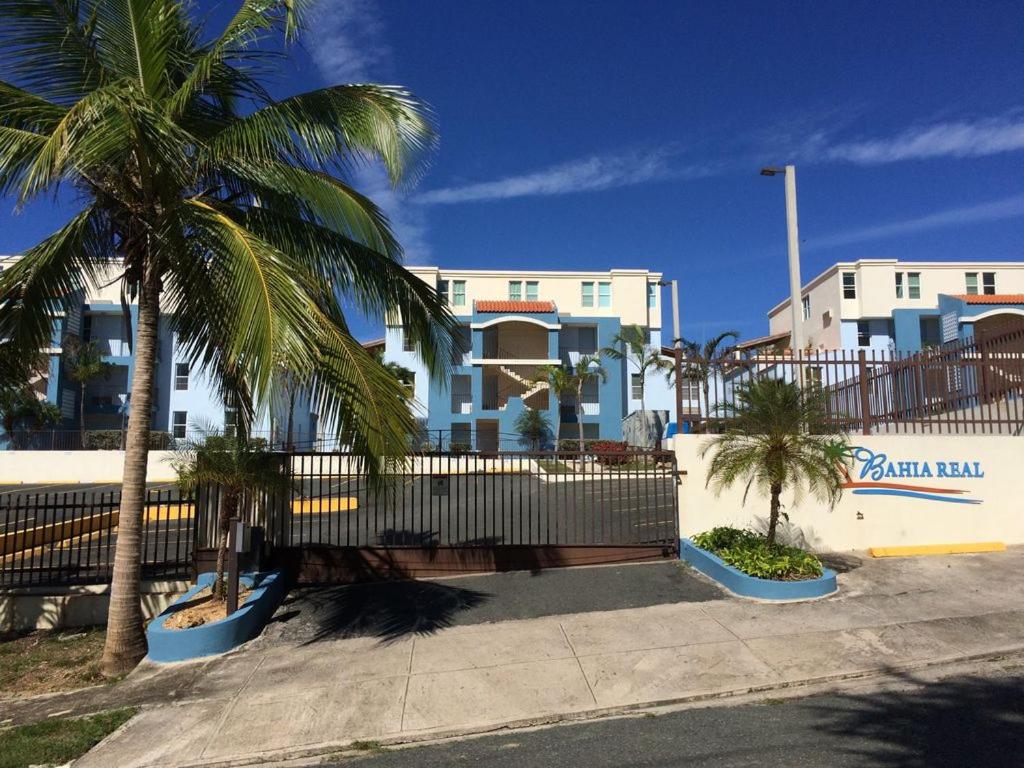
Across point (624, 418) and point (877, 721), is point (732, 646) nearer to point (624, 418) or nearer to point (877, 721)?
point (877, 721)

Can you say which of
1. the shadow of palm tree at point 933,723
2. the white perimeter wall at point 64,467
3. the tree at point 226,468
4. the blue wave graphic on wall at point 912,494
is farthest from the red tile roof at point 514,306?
the shadow of palm tree at point 933,723

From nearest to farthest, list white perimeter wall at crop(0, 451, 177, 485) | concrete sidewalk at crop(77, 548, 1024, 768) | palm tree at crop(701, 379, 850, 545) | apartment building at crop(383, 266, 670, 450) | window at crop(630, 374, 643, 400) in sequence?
concrete sidewalk at crop(77, 548, 1024, 768), palm tree at crop(701, 379, 850, 545), white perimeter wall at crop(0, 451, 177, 485), apartment building at crop(383, 266, 670, 450), window at crop(630, 374, 643, 400)

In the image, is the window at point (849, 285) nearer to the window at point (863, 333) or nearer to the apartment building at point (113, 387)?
the window at point (863, 333)

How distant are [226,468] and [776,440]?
22.6ft

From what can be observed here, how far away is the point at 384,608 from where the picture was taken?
27.6ft

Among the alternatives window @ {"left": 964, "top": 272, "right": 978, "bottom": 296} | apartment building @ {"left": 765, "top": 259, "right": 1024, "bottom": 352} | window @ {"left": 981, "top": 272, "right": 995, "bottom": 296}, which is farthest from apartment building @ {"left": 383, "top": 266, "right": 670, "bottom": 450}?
window @ {"left": 981, "top": 272, "right": 995, "bottom": 296}

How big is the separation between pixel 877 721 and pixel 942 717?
497 millimetres

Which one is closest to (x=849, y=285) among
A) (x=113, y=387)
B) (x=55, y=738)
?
(x=55, y=738)

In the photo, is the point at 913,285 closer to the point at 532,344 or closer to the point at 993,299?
the point at 993,299

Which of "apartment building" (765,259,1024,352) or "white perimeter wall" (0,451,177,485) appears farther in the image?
"apartment building" (765,259,1024,352)

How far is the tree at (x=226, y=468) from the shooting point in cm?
779

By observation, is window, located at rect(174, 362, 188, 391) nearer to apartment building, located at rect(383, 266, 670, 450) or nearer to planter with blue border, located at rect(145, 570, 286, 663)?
apartment building, located at rect(383, 266, 670, 450)

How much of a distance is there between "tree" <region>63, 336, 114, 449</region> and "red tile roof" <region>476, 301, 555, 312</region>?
75.4 feet

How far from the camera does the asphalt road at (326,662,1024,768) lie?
4.33 m
